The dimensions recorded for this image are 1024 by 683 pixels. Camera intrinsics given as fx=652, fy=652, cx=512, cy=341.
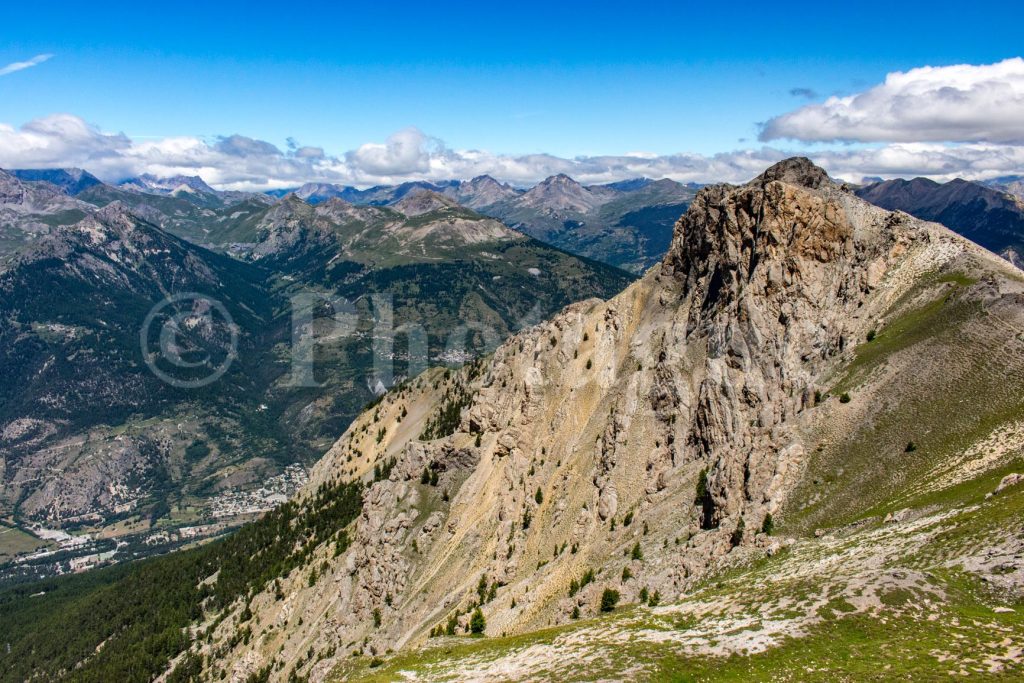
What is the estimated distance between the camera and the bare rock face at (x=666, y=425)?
6619cm

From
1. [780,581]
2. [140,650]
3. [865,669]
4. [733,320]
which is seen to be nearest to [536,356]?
[733,320]

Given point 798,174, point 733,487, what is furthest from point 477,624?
point 798,174

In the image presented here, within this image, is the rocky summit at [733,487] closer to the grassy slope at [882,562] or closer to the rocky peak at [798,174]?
the grassy slope at [882,562]

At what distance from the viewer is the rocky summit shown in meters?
40.8

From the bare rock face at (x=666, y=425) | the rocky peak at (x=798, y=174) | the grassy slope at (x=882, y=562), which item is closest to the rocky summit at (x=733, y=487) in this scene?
the grassy slope at (x=882, y=562)

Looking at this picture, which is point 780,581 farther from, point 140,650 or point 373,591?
point 140,650

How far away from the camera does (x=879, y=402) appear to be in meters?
62.9

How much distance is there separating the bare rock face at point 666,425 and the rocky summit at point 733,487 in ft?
1.16

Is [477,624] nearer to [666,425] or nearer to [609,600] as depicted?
[609,600]

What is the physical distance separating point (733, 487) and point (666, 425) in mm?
22196

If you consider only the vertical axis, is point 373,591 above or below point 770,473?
below

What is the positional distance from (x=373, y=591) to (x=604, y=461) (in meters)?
57.8

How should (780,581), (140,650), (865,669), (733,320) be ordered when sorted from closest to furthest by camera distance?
(865,669)
(780,581)
(733,320)
(140,650)

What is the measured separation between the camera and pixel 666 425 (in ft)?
278
